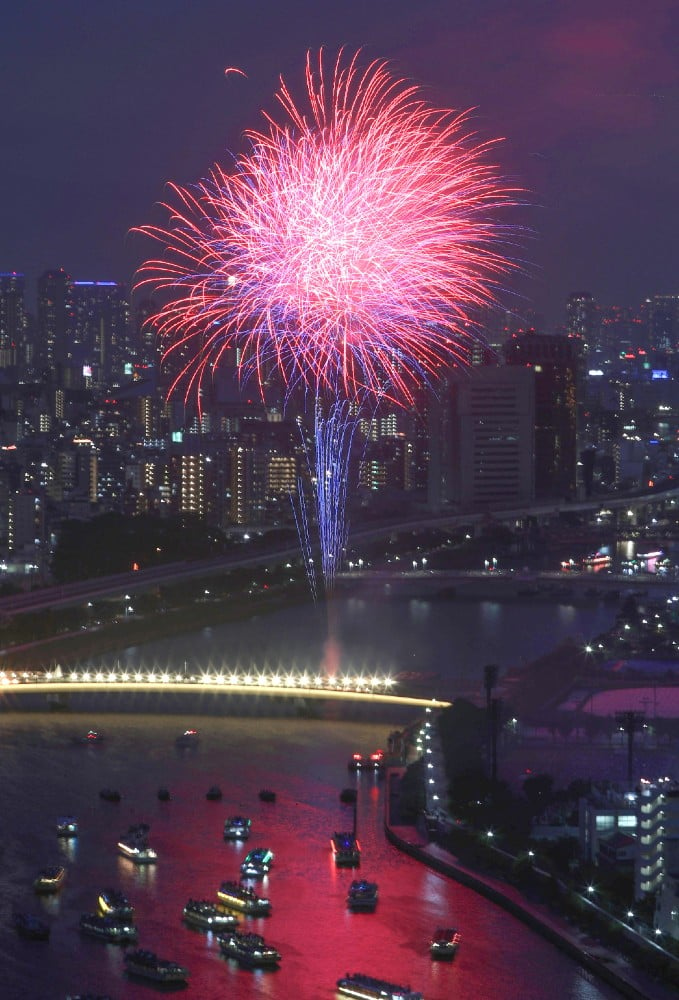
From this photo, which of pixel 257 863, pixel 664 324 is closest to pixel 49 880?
pixel 257 863

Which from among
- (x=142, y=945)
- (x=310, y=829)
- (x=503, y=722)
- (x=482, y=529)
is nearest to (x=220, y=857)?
(x=310, y=829)

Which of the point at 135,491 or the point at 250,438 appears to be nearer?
the point at 135,491

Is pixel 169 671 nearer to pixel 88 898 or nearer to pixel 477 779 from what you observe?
pixel 477 779

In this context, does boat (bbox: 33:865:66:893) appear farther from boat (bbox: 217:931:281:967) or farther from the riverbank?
the riverbank

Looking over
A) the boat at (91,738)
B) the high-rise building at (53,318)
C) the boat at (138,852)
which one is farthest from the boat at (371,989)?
the high-rise building at (53,318)

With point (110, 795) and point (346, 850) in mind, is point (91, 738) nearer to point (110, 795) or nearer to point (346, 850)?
point (110, 795)

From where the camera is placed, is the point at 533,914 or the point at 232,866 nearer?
the point at 533,914
